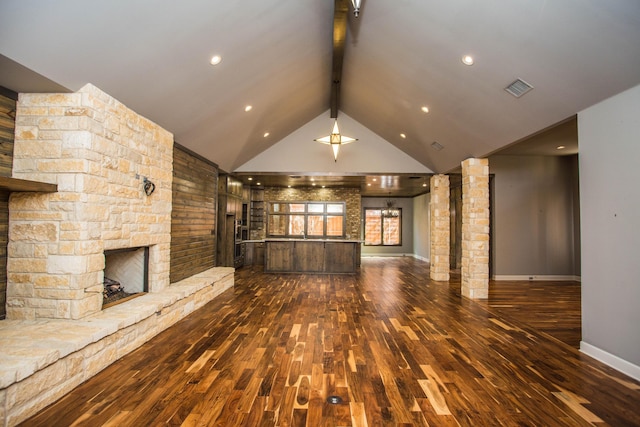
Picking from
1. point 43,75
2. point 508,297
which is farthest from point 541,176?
point 43,75

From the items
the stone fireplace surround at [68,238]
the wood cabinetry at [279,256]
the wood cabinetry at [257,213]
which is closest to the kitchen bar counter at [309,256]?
the wood cabinetry at [279,256]

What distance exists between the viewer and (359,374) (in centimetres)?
283

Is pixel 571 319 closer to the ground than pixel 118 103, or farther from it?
closer to the ground

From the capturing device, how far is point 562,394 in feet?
8.30

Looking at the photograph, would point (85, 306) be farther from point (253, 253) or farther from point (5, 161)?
point (253, 253)

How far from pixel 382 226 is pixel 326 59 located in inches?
378

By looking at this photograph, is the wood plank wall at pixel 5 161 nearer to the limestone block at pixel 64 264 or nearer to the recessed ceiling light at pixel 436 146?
the limestone block at pixel 64 264

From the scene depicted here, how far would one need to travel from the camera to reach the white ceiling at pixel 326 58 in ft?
8.24

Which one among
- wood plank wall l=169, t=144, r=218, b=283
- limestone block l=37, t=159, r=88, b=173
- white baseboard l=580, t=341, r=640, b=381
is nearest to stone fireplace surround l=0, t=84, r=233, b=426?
limestone block l=37, t=159, r=88, b=173

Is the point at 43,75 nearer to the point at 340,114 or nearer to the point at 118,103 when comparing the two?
the point at 118,103

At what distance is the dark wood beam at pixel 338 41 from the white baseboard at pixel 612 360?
177 inches

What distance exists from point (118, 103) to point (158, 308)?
233 centimetres

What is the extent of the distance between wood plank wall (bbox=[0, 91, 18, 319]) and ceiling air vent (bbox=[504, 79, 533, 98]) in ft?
16.5

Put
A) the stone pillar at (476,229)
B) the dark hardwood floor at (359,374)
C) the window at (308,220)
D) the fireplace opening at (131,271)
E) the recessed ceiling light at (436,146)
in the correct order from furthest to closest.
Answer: the window at (308,220) < the recessed ceiling light at (436,146) < the stone pillar at (476,229) < the fireplace opening at (131,271) < the dark hardwood floor at (359,374)
